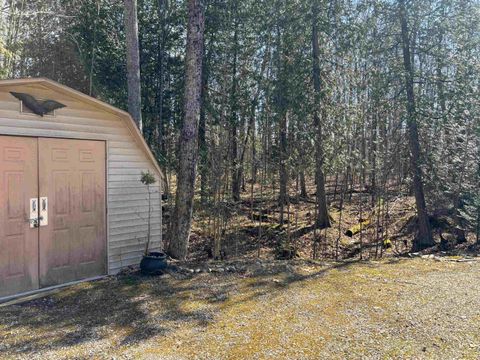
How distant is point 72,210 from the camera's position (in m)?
5.42

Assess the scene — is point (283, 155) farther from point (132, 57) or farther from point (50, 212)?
point (50, 212)

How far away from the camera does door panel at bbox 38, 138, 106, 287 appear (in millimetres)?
5133

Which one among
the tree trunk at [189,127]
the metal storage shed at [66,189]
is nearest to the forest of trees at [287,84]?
the tree trunk at [189,127]

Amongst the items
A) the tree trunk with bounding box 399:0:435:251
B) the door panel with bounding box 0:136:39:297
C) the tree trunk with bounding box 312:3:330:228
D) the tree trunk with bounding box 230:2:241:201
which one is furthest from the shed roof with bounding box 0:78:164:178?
the tree trunk with bounding box 399:0:435:251

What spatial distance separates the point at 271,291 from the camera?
538cm

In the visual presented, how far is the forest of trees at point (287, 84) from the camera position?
8844mm

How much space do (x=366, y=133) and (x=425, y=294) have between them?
6.77m

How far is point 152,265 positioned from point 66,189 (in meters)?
1.71

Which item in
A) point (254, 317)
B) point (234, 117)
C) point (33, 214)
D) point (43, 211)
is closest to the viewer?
point (254, 317)

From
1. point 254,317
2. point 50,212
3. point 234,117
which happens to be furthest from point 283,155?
point 50,212

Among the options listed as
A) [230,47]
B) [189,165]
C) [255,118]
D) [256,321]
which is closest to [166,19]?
[230,47]

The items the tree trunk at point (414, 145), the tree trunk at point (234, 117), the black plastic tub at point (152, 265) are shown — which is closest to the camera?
the black plastic tub at point (152, 265)

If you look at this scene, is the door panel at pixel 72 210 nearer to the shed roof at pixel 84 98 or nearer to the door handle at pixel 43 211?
the door handle at pixel 43 211

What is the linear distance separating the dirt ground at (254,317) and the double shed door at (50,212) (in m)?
0.36
